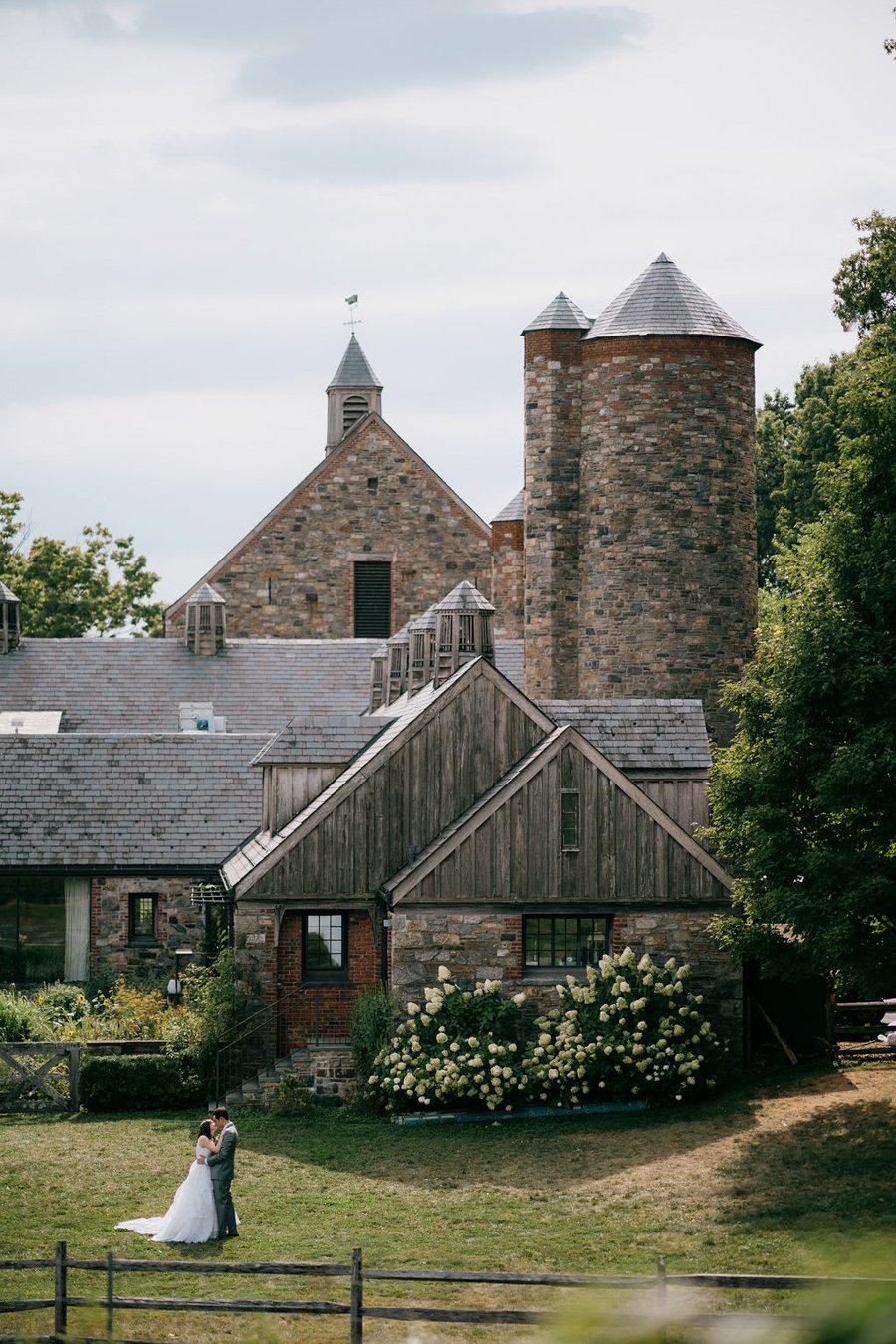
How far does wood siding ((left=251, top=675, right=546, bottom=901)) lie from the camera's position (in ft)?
83.6

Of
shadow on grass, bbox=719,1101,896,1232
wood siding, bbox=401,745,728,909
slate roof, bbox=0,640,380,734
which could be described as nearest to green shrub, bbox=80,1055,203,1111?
wood siding, bbox=401,745,728,909

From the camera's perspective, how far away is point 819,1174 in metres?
18.3

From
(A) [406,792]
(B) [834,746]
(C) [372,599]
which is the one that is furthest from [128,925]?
(C) [372,599]

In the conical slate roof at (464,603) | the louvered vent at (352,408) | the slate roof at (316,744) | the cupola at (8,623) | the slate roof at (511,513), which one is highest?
the louvered vent at (352,408)

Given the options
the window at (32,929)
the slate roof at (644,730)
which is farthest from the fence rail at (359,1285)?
the window at (32,929)

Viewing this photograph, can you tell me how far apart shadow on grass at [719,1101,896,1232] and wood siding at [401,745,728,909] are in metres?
4.38

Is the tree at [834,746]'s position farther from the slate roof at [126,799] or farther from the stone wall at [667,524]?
the slate roof at [126,799]

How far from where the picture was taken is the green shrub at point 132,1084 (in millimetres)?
23875

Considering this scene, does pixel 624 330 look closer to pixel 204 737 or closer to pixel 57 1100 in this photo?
pixel 204 737

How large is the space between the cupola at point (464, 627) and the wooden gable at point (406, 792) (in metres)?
1.02

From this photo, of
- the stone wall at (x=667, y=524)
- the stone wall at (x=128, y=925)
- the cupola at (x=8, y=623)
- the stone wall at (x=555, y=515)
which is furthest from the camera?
the cupola at (x=8, y=623)

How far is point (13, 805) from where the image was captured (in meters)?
32.6

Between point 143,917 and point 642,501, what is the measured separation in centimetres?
1187

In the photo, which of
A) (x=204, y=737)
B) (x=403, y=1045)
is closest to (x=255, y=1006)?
(x=403, y=1045)
